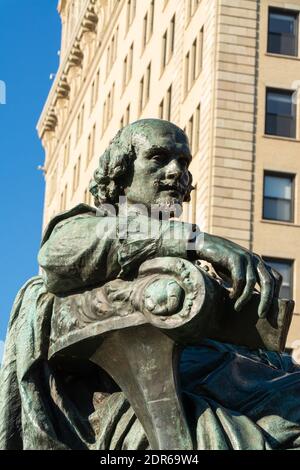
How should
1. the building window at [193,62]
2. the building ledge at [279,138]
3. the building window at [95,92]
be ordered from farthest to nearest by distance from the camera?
the building window at [95,92] < the building window at [193,62] < the building ledge at [279,138]

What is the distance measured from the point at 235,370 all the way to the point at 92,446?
62 cm

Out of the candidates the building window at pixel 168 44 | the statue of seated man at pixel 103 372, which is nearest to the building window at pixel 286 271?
the building window at pixel 168 44

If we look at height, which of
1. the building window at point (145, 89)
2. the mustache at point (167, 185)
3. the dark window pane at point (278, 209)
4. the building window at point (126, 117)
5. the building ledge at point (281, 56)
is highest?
the building window at point (145, 89)

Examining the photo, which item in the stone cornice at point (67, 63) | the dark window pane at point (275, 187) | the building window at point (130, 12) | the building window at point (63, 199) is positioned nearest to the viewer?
the dark window pane at point (275, 187)

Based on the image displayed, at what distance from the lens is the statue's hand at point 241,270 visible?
450cm

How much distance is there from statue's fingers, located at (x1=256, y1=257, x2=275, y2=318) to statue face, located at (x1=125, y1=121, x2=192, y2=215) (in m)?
0.67

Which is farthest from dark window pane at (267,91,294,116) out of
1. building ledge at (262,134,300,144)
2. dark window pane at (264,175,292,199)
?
dark window pane at (264,175,292,199)

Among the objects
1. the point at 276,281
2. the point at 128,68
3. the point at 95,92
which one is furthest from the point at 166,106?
the point at 276,281

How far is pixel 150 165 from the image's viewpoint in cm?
515

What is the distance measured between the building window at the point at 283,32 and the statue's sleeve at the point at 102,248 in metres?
36.5

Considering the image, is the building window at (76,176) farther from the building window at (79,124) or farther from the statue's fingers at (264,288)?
the statue's fingers at (264,288)

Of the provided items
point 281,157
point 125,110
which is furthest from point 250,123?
point 125,110

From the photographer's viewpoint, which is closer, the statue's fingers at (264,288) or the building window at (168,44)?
the statue's fingers at (264,288)

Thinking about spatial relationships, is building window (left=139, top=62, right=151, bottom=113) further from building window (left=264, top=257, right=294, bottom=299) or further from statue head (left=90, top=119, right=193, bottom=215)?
statue head (left=90, top=119, right=193, bottom=215)
